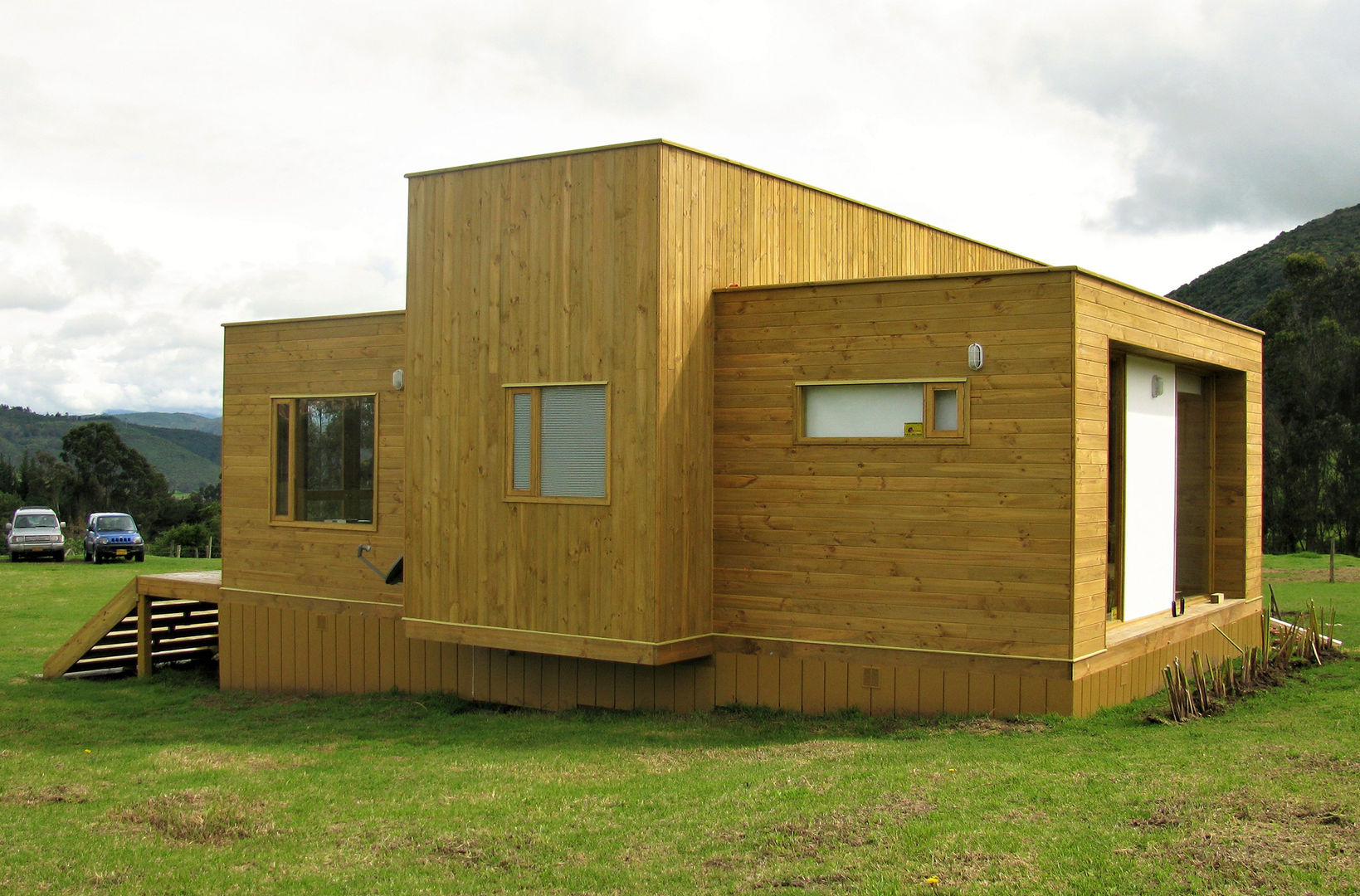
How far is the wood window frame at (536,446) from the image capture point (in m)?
10.1

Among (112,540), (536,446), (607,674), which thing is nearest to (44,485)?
(112,540)

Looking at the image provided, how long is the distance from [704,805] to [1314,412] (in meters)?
34.6

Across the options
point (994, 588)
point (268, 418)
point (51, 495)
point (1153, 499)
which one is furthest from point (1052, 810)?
point (51, 495)

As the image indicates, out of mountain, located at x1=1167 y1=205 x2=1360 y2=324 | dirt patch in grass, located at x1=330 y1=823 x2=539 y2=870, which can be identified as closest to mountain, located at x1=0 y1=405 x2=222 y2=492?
mountain, located at x1=1167 y1=205 x2=1360 y2=324

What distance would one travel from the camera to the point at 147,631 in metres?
15.8

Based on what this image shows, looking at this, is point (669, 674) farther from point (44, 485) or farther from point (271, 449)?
point (44, 485)

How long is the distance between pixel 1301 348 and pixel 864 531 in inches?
1241

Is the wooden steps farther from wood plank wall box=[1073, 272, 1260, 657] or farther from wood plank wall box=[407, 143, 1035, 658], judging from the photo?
wood plank wall box=[1073, 272, 1260, 657]

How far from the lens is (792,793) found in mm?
7074

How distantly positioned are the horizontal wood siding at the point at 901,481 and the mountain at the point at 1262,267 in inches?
1474

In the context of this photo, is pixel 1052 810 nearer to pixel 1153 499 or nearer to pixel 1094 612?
pixel 1094 612

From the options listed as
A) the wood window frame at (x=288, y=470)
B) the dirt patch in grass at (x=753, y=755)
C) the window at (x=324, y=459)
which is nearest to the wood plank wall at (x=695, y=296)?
the dirt patch in grass at (x=753, y=755)

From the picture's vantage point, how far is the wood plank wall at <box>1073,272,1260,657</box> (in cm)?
938

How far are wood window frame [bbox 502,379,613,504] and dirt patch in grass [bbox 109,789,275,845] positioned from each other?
12.2 ft
